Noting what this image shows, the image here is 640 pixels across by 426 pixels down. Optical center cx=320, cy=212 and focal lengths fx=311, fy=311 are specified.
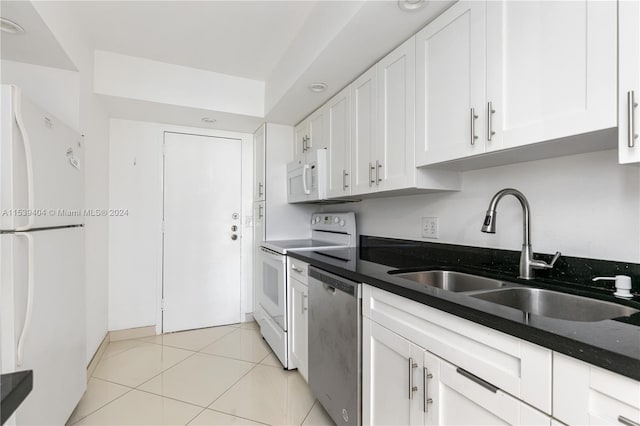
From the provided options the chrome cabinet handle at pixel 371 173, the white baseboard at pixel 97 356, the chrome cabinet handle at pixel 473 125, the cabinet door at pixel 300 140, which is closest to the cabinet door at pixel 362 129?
the chrome cabinet handle at pixel 371 173

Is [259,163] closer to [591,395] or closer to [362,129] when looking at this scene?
[362,129]

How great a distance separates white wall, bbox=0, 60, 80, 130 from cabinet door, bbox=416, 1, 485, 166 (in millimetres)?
2133

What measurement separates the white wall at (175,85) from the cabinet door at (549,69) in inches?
88.0

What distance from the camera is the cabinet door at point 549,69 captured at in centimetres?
89

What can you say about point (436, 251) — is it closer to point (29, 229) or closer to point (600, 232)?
point (600, 232)

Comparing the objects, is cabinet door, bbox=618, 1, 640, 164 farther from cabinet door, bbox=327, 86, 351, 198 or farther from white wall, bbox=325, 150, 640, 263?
cabinet door, bbox=327, 86, 351, 198

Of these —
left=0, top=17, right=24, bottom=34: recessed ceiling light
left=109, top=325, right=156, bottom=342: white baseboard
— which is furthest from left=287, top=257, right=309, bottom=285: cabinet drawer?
left=0, top=17, right=24, bottom=34: recessed ceiling light

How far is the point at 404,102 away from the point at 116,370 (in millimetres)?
2840

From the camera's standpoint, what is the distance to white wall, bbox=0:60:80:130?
6.21 ft

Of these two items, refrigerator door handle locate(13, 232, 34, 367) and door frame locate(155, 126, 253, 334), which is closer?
refrigerator door handle locate(13, 232, 34, 367)

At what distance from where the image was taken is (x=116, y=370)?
95.7 inches

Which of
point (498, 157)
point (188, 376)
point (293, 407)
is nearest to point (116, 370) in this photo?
point (188, 376)

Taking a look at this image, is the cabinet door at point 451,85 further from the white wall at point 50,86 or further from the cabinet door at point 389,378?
the white wall at point 50,86

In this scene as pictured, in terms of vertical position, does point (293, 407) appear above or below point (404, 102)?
below
